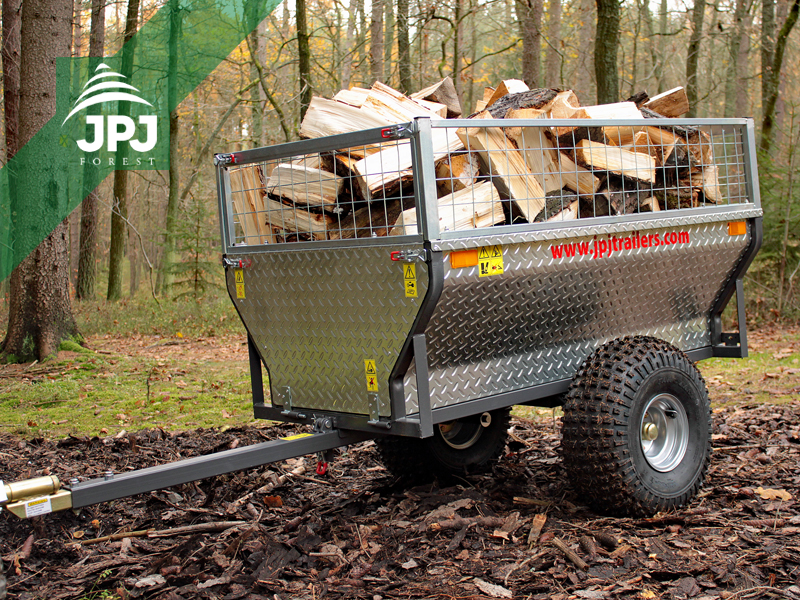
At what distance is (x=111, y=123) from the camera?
1883cm

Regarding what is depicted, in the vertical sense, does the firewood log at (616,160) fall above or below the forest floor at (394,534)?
above

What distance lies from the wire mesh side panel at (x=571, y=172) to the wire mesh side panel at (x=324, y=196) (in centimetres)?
28

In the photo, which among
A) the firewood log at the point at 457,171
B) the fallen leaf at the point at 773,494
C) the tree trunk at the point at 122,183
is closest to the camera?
the firewood log at the point at 457,171

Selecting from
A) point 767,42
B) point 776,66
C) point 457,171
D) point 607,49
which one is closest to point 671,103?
point 457,171

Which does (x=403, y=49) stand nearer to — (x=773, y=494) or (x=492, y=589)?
(x=773, y=494)

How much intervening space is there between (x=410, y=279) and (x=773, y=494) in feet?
9.18

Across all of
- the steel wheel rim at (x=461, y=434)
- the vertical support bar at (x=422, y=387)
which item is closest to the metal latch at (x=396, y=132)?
the vertical support bar at (x=422, y=387)

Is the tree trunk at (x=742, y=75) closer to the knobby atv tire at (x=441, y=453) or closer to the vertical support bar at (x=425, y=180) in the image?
the knobby atv tire at (x=441, y=453)

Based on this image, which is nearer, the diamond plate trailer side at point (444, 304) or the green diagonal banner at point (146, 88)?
the diamond plate trailer side at point (444, 304)

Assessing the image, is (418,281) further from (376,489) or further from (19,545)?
(19,545)

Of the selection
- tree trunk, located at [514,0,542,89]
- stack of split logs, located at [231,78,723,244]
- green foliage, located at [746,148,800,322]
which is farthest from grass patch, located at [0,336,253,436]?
green foliage, located at [746,148,800,322]

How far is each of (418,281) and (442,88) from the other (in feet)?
6.66

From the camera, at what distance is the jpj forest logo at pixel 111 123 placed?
1791 centimetres

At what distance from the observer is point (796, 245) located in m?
12.7
